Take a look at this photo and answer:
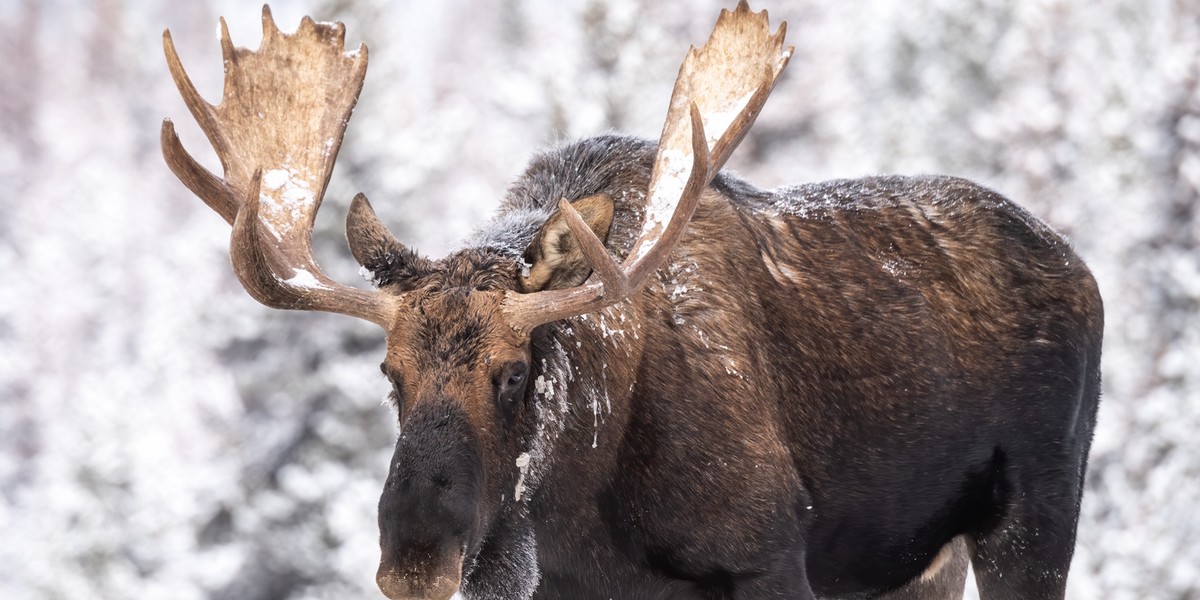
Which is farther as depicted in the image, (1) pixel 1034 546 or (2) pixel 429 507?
(1) pixel 1034 546

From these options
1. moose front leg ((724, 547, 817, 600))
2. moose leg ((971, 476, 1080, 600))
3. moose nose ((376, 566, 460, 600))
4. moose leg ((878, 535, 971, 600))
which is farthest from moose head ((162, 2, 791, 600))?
moose leg ((878, 535, 971, 600))

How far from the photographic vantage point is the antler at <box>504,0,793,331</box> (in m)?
4.06

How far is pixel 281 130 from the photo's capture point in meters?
4.78

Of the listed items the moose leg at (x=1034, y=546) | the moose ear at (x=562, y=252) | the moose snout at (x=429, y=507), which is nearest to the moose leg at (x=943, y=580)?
the moose leg at (x=1034, y=546)

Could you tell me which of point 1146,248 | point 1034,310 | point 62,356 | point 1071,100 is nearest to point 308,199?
point 1034,310

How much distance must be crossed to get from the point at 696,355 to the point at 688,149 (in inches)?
27.5

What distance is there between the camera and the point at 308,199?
184 inches

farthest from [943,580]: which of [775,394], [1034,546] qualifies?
[775,394]

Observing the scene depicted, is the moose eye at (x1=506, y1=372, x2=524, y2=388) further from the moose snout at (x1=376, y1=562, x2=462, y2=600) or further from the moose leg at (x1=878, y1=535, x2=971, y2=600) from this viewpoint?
the moose leg at (x1=878, y1=535, x2=971, y2=600)

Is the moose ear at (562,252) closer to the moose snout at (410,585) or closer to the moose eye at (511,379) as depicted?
the moose eye at (511,379)

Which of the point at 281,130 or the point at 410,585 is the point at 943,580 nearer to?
the point at 410,585

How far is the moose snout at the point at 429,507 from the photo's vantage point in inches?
143

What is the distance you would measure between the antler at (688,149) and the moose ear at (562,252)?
89 mm

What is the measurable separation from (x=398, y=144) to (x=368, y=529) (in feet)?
13.8
